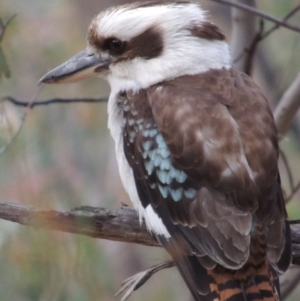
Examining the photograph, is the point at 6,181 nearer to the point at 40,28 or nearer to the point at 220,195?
the point at 220,195

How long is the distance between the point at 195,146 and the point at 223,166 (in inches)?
4.0

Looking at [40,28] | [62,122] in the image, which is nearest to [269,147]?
[62,122]

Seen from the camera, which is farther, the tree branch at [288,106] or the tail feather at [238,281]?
the tree branch at [288,106]

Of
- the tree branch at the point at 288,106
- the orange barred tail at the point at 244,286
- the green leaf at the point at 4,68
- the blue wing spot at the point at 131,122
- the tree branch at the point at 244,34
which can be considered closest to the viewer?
the orange barred tail at the point at 244,286

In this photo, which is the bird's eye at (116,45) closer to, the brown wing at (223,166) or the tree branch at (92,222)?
the brown wing at (223,166)

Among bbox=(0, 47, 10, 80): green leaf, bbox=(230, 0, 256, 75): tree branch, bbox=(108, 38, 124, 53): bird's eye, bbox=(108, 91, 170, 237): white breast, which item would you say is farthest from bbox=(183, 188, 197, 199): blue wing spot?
bbox=(230, 0, 256, 75): tree branch

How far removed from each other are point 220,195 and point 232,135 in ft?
0.60

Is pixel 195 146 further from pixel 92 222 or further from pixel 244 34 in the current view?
pixel 244 34

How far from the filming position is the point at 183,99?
8.90 feet

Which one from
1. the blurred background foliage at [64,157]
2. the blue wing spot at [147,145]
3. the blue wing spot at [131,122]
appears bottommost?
the blurred background foliage at [64,157]

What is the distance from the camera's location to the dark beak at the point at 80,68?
3037mm

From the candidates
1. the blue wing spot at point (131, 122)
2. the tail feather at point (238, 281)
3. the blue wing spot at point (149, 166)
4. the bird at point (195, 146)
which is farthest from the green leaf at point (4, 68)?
the tail feather at point (238, 281)

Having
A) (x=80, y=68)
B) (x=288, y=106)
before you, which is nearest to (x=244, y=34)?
(x=288, y=106)

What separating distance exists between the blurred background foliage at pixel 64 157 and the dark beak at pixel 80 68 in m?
0.20
